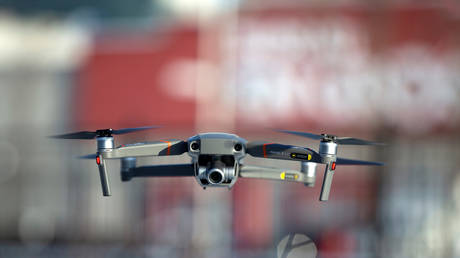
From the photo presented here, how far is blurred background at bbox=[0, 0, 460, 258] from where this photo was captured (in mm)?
32844

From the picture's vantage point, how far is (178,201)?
1372 inches

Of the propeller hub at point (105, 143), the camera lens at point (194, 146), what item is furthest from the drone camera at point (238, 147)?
the propeller hub at point (105, 143)

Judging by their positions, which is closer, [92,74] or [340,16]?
[340,16]

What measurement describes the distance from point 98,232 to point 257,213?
964cm

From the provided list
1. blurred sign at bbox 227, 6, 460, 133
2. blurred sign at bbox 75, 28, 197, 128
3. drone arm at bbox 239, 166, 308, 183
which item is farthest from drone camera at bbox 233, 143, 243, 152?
blurred sign at bbox 75, 28, 197, 128

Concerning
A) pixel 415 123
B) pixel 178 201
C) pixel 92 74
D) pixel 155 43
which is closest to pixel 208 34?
pixel 155 43

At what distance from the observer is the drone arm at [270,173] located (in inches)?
324

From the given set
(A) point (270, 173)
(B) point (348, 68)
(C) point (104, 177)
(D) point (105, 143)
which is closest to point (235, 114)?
(B) point (348, 68)

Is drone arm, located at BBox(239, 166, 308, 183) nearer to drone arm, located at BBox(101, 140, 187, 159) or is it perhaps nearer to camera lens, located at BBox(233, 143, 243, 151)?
camera lens, located at BBox(233, 143, 243, 151)

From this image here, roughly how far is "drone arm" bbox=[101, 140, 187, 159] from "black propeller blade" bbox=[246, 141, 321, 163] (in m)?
0.89

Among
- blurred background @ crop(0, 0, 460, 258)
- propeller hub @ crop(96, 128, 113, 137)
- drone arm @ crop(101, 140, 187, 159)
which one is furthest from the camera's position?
blurred background @ crop(0, 0, 460, 258)

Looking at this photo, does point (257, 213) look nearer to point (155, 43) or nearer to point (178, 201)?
point (178, 201)

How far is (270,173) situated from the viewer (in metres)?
8.36

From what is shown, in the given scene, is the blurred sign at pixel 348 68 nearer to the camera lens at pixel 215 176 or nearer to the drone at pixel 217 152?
the drone at pixel 217 152
